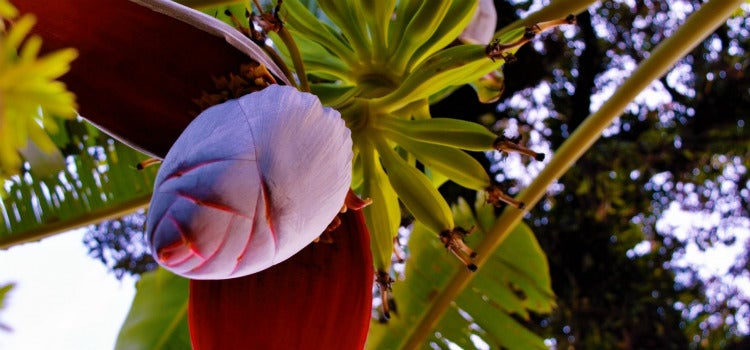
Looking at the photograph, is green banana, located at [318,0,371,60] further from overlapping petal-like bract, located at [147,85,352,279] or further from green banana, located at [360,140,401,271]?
overlapping petal-like bract, located at [147,85,352,279]

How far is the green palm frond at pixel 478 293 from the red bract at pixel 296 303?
0.32m

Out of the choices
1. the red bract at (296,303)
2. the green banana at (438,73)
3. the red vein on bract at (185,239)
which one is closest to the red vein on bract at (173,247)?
the red vein on bract at (185,239)

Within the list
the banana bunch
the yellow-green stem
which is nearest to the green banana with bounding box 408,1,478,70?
the banana bunch

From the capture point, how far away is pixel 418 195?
51 cm

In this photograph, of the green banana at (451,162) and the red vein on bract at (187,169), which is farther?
the green banana at (451,162)

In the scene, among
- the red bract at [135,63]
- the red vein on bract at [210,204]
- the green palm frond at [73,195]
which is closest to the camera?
the red vein on bract at [210,204]

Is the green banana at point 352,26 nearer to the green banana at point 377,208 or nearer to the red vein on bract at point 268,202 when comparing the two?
the green banana at point 377,208

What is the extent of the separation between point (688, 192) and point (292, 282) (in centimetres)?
152

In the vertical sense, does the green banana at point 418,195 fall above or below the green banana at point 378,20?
below

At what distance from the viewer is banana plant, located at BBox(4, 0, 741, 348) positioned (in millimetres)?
426

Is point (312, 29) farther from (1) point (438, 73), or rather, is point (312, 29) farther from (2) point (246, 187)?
(2) point (246, 187)

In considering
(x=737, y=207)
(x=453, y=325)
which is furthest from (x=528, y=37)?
(x=737, y=207)

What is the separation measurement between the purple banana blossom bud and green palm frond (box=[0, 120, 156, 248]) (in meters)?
0.33

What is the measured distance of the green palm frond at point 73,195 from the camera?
2.12 feet
